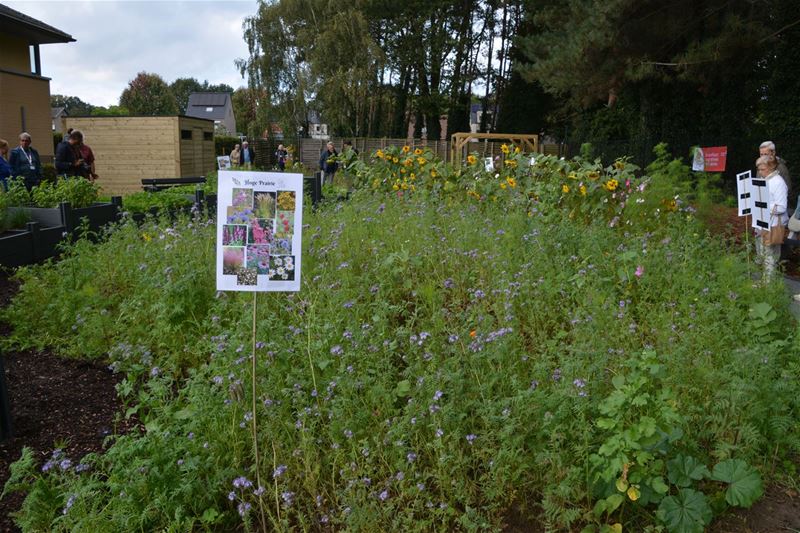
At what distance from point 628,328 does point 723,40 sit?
11989 millimetres

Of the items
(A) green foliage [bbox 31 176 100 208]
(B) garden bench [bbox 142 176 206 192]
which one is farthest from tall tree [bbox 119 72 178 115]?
(A) green foliage [bbox 31 176 100 208]

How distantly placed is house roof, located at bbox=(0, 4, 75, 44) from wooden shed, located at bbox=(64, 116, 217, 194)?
2.51m

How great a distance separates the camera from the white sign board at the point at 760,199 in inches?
238

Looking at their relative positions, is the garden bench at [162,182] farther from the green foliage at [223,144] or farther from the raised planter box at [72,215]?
the green foliage at [223,144]

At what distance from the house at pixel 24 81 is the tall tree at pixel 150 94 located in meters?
51.4

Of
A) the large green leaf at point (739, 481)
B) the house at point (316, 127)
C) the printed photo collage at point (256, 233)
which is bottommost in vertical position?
the large green leaf at point (739, 481)

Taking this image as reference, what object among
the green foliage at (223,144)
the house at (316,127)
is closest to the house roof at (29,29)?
the house at (316,127)

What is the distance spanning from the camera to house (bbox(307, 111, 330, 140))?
34.8 metres

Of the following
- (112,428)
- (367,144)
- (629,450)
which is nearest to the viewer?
(629,450)

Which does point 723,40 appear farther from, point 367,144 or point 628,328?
point 367,144

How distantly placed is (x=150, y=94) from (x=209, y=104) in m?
12.7

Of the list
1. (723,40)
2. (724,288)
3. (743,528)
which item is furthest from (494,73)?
(743,528)

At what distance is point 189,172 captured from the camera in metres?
22.0

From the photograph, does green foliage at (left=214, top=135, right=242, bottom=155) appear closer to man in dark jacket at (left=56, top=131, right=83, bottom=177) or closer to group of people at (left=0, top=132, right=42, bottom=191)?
man in dark jacket at (left=56, top=131, right=83, bottom=177)
